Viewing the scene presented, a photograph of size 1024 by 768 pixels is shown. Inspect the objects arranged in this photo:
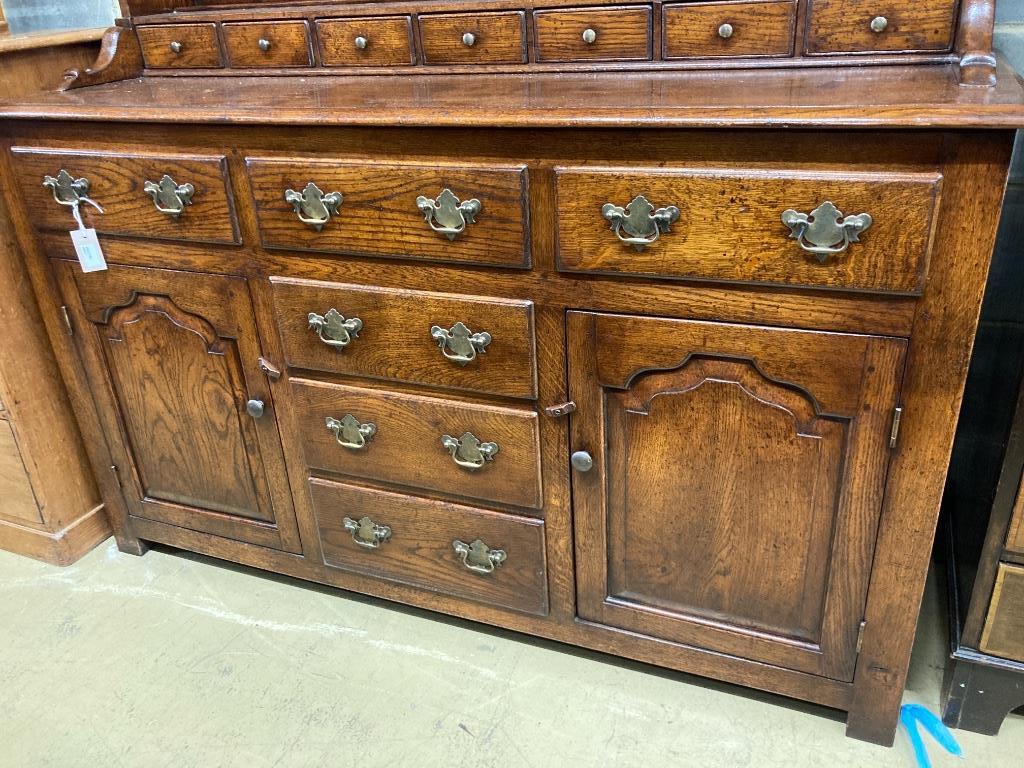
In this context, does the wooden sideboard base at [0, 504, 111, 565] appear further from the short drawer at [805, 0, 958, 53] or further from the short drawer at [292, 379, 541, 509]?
the short drawer at [805, 0, 958, 53]

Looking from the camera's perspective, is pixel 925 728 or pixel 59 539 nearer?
pixel 925 728

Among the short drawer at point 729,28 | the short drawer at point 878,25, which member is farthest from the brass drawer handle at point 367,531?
the short drawer at point 878,25

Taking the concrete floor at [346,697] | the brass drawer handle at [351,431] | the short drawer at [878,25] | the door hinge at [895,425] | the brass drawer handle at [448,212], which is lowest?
the concrete floor at [346,697]

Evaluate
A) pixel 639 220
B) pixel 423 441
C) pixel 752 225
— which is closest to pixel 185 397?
pixel 423 441

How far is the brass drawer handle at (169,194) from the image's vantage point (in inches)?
53.8

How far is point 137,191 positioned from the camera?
4.64 feet

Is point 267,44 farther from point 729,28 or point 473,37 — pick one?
point 729,28

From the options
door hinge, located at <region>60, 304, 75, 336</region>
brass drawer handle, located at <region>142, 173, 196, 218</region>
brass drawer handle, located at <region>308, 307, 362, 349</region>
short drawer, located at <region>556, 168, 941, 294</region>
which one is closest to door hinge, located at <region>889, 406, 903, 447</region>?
short drawer, located at <region>556, 168, 941, 294</region>

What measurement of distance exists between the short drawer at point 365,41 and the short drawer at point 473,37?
4 centimetres

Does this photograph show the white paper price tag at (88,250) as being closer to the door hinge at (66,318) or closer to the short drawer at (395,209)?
the door hinge at (66,318)

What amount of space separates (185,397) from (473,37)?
862 mm

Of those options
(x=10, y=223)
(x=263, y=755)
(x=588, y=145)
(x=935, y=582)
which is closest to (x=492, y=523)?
(x=263, y=755)

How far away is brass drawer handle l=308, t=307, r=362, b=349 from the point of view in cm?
135

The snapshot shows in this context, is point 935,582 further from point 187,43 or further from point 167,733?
point 187,43
